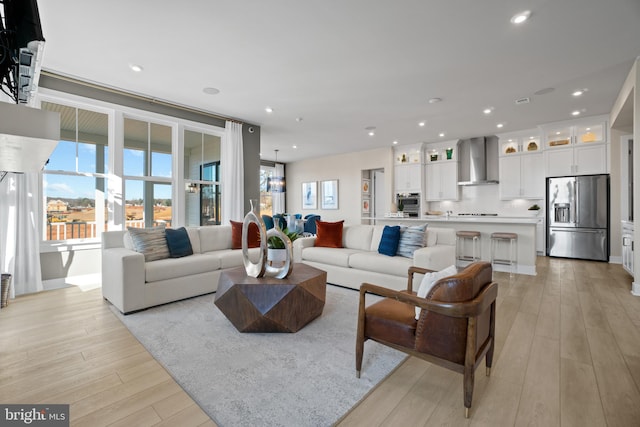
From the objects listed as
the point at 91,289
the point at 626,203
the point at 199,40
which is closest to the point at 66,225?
the point at 91,289

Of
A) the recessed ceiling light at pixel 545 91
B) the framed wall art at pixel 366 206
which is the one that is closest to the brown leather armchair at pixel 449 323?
the recessed ceiling light at pixel 545 91

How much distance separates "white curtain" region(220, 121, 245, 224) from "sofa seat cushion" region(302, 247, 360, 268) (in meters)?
1.94

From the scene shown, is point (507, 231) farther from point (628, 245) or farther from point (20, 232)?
point (20, 232)

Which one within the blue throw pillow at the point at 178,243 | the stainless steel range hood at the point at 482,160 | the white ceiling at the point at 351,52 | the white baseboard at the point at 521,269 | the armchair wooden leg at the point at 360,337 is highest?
the white ceiling at the point at 351,52

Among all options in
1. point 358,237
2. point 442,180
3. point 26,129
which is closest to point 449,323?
point 26,129

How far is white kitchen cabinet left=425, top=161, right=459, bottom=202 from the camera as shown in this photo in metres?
7.67

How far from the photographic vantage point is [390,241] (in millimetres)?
3734

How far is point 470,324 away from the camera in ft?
4.83

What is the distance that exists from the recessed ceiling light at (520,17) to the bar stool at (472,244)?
3.31 m

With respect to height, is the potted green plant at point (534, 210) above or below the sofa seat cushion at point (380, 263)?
above

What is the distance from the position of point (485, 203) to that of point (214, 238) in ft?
21.6

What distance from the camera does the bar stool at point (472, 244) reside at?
515cm

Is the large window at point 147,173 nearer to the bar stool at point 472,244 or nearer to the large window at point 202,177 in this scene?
the large window at point 202,177

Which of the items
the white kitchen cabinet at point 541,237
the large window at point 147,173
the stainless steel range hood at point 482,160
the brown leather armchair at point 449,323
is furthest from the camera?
the stainless steel range hood at point 482,160
